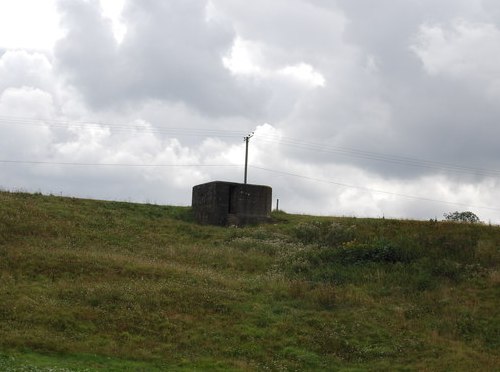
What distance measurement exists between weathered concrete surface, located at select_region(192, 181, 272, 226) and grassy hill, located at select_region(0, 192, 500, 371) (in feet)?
13.3

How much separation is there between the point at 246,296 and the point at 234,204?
1728 centimetres

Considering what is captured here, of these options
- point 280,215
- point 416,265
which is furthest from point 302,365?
point 280,215

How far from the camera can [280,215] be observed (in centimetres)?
4209

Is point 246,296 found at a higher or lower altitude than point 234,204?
lower

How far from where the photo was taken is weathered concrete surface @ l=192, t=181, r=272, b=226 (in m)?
39.0

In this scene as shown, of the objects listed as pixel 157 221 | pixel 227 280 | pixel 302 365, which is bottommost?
A: pixel 302 365

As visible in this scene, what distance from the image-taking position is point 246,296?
2236 centimetres

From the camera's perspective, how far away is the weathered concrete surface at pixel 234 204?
39.0 metres

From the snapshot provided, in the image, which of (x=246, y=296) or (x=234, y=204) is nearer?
(x=246, y=296)

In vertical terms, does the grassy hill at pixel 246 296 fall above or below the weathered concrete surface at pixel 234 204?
below

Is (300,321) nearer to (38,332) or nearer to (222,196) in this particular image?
(38,332)

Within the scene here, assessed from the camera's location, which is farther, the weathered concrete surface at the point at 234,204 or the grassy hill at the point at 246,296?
the weathered concrete surface at the point at 234,204

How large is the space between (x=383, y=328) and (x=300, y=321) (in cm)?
254

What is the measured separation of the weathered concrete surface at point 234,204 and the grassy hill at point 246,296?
13.3ft
